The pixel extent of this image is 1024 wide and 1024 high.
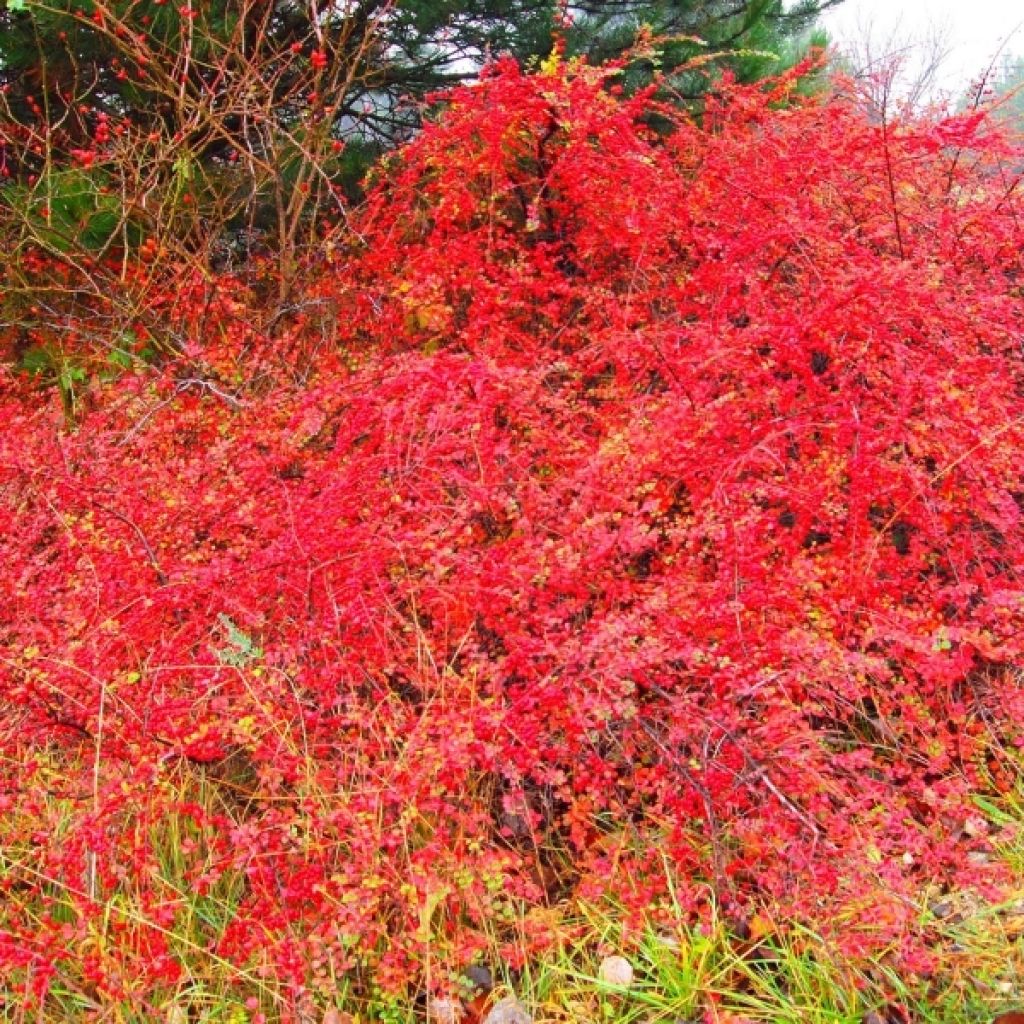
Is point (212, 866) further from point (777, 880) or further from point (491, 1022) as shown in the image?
point (777, 880)

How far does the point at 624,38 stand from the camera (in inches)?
211

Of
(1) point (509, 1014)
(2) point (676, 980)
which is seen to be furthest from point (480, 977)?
(2) point (676, 980)

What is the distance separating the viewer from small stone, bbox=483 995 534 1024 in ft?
6.44

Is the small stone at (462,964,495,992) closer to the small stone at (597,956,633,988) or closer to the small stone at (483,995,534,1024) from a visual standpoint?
the small stone at (483,995,534,1024)

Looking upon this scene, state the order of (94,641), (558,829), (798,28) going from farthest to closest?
(798,28) → (94,641) → (558,829)

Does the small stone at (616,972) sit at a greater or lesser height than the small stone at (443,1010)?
greater

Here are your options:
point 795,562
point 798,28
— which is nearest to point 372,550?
point 795,562

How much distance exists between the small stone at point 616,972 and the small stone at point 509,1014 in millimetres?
181

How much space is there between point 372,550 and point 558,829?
3.04ft

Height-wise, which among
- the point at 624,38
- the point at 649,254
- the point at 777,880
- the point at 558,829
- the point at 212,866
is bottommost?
the point at 212,866

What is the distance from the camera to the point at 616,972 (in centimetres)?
202

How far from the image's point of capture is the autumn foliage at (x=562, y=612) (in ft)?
6.94

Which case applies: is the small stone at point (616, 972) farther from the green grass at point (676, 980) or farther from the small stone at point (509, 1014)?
the small stone at point (509, 1014)

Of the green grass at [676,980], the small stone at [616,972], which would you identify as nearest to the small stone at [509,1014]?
the green grass at [676,980]
